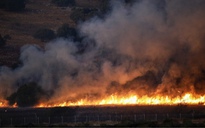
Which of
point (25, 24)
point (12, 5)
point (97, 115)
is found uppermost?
point (12, 5)

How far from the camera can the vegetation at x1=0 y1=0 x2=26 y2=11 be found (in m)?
195

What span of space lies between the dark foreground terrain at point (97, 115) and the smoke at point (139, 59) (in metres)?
8.32

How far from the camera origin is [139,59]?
115m

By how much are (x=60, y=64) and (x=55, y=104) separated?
9.35 meters

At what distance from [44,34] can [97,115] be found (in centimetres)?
7584

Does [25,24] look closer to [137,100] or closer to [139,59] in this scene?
[139,59]

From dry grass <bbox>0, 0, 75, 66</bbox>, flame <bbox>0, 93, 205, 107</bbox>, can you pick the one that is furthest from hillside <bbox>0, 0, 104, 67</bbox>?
flame <bbox>0, 93, 205, 107</bbox>

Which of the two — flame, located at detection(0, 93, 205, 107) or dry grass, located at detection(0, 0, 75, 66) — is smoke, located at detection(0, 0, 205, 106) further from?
dry grass, located at detection(0, 0, 75, 66)

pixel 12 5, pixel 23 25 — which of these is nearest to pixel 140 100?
pixel 23 25

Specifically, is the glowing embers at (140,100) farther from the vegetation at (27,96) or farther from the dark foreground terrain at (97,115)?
the dark foreground terrain at (97,115)

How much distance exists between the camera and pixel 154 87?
11325cm

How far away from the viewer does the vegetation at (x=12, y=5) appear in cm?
19512

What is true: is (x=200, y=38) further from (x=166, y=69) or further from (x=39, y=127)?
(x=39, y=127)

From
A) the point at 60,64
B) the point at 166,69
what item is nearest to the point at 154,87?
the point at 166,69
